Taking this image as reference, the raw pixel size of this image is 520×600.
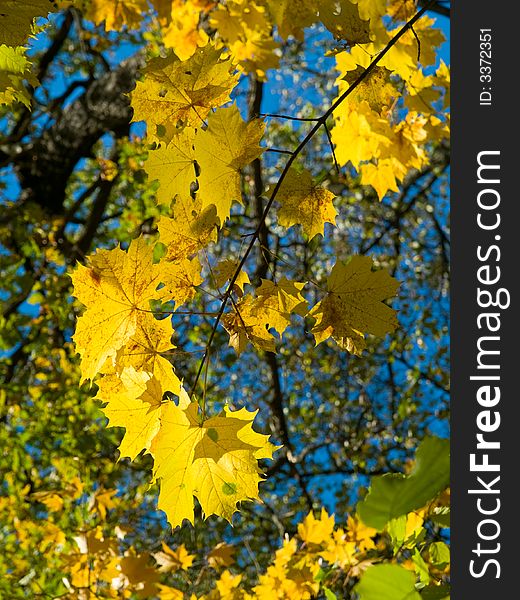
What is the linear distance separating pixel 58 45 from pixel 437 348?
439cm

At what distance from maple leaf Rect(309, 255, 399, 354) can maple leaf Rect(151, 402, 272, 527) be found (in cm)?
22

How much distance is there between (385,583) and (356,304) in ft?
2.18

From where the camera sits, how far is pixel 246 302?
3.32 ft

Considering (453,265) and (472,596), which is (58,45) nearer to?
(453,265)

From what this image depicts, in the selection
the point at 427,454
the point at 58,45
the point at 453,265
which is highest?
the point at 58,45

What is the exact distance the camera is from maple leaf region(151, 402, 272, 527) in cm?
87

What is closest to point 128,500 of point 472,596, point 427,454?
point 472,596

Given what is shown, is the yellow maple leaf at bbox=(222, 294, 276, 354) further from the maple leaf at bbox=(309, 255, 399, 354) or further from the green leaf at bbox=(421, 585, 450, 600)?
the green leaf at bbox=(421, 585, 450, 600)

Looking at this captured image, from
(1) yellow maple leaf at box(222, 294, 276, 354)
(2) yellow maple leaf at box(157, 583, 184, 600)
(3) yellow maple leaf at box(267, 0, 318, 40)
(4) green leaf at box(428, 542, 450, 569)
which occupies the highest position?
(3) yellow maple leaf at box(267, 0, 318, 40)

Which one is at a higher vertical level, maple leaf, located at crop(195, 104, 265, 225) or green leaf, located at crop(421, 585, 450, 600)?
maple leaf, located at crop(195, 104, 265, 225)

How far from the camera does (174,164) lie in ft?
3.36

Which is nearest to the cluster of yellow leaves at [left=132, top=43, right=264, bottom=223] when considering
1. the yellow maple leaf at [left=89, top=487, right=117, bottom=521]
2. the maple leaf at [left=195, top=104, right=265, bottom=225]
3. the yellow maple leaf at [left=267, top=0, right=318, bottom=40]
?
the maple leaf at [left=195, top=104, right=265, bottom=225]

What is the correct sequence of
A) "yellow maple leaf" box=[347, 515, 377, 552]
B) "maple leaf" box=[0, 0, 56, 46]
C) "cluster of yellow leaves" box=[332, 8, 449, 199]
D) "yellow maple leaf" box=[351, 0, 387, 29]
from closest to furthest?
"maple leaf" box=[0, 0, 56, 46]
"yellow maple leaf" box=[351, 0, 387, 29]
"cluster of yellow leaves" box=[332, 8, 449, 199]
"yellow maple leaf" box=[347, 515, 377, 552]

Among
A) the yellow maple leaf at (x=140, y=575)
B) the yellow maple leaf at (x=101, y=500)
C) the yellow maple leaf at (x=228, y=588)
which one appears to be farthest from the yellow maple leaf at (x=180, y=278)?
the yellow maple leaf at (x=101, y=500)
